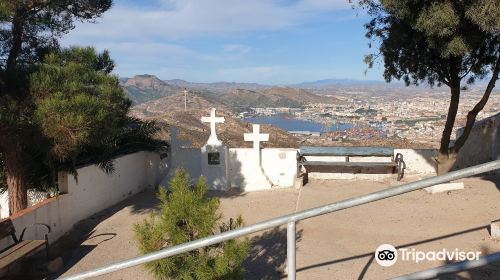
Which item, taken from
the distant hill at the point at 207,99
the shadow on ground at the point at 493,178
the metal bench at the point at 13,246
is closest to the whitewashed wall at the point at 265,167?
the shadow on ground at the point at 493,178

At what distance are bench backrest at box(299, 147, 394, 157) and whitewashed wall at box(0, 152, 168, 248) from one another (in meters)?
4.24

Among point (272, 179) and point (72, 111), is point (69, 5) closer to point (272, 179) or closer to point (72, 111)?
point (72, 111)

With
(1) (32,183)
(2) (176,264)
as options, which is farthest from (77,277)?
(1) (32,183)

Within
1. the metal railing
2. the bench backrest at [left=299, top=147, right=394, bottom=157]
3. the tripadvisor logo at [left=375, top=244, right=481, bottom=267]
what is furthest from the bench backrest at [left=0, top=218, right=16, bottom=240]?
the bench backrest at [left=299, top=147, right=394, bottom=157]

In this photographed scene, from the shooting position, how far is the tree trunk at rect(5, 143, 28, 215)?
813 centimetres

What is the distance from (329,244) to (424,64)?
5134 millimetres

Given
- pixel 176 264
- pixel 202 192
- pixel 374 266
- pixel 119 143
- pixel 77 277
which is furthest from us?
pixel 119 143

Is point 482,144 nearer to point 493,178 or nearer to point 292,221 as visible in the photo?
point 493,178

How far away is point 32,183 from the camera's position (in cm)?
919

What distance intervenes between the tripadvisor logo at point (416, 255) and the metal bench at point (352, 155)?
19.1 ft

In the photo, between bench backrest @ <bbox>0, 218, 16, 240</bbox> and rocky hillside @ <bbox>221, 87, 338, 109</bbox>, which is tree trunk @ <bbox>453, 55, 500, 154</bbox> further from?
rocky hillside @ <bbox>221, 87, 338, 109</bbox>

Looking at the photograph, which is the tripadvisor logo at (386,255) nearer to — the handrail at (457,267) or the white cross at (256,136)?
the handrail at (457,267)

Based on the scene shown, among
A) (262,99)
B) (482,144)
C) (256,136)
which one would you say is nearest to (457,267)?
(256,136)

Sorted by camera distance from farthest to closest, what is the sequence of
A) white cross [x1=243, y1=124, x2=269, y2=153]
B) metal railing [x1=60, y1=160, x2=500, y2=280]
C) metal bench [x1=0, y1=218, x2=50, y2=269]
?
white cross [x1=243, y1=124, x2=269, y2=153]
metal bench [x1=0, y1=218, x2=50, y2=269]
metal railing [x1=60, y1=160, x2=500, y2=280]
